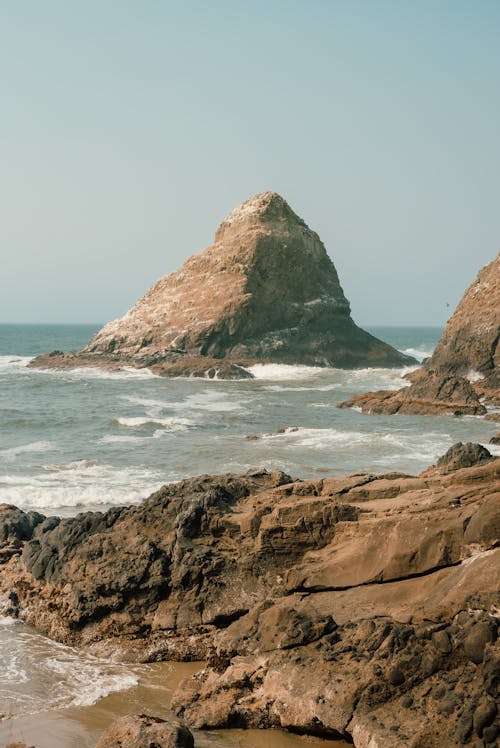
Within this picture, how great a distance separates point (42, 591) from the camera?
11742mm

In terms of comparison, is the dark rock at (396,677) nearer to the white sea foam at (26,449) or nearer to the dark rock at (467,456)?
the dark rock at (467,456)

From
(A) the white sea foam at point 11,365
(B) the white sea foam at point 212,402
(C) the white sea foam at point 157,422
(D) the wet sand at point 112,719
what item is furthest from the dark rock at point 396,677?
(A) the white sea foam at point 11,365

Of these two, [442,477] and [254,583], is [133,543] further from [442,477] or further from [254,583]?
[442,477]

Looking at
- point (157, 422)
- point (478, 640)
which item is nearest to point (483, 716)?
point (478, 640)

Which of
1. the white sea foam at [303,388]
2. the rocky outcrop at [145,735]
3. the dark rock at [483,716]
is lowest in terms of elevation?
Answer: the rocky outcrop at [145,735]

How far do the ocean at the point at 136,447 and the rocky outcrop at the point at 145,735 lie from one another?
49 centimetres

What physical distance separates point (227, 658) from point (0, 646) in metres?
3.36

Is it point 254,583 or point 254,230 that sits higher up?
point 254,230

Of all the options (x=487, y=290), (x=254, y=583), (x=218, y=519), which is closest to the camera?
(x=254, y=583)

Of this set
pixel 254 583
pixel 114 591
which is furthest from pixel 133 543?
pixel 254 583

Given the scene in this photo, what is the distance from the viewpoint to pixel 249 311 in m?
67.0

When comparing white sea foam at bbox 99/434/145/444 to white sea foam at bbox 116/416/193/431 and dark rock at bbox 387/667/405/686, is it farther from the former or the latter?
dark rock at bbox 387/667/405/686

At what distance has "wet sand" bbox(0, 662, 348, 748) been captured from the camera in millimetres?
7875

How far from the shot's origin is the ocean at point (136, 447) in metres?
9.45
